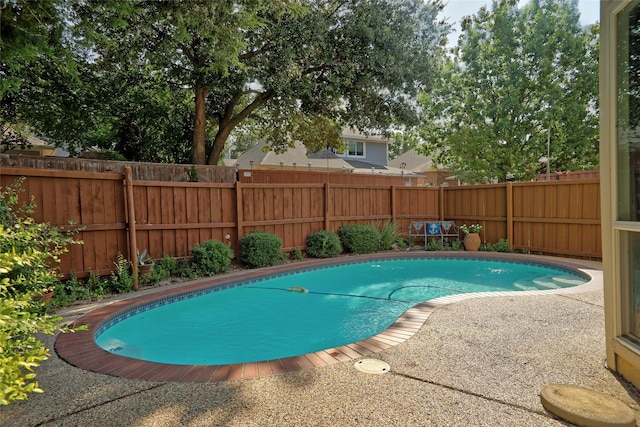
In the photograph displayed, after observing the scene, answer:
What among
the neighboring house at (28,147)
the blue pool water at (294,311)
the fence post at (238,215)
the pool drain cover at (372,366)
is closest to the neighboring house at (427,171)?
the blue pool water at (294,311)

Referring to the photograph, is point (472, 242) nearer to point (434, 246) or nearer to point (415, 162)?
point (434, 246)

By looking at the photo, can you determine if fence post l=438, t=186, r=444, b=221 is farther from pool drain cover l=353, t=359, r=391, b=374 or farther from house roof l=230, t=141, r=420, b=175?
pool drain cover l=353, t=359, r=391, b=374

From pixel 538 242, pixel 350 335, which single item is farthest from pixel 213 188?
pixel 538 242

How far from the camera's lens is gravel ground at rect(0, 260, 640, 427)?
2.15m

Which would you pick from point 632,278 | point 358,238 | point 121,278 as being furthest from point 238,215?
point 632,278

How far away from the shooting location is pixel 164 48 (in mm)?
8648

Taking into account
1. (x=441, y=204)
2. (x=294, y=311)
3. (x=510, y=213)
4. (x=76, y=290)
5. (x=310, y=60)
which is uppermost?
(x=310, y=60)

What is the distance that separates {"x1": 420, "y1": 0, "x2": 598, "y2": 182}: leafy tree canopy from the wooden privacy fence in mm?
4480

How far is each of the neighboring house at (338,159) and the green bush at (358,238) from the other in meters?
7.90

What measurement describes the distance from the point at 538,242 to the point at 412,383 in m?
8.16

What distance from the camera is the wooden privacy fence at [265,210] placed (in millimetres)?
5750

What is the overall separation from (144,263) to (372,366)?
503cm

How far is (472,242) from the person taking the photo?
32.2 feet

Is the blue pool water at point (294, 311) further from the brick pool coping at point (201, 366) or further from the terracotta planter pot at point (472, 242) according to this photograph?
the terracotta planter pot at point (472, 242)
